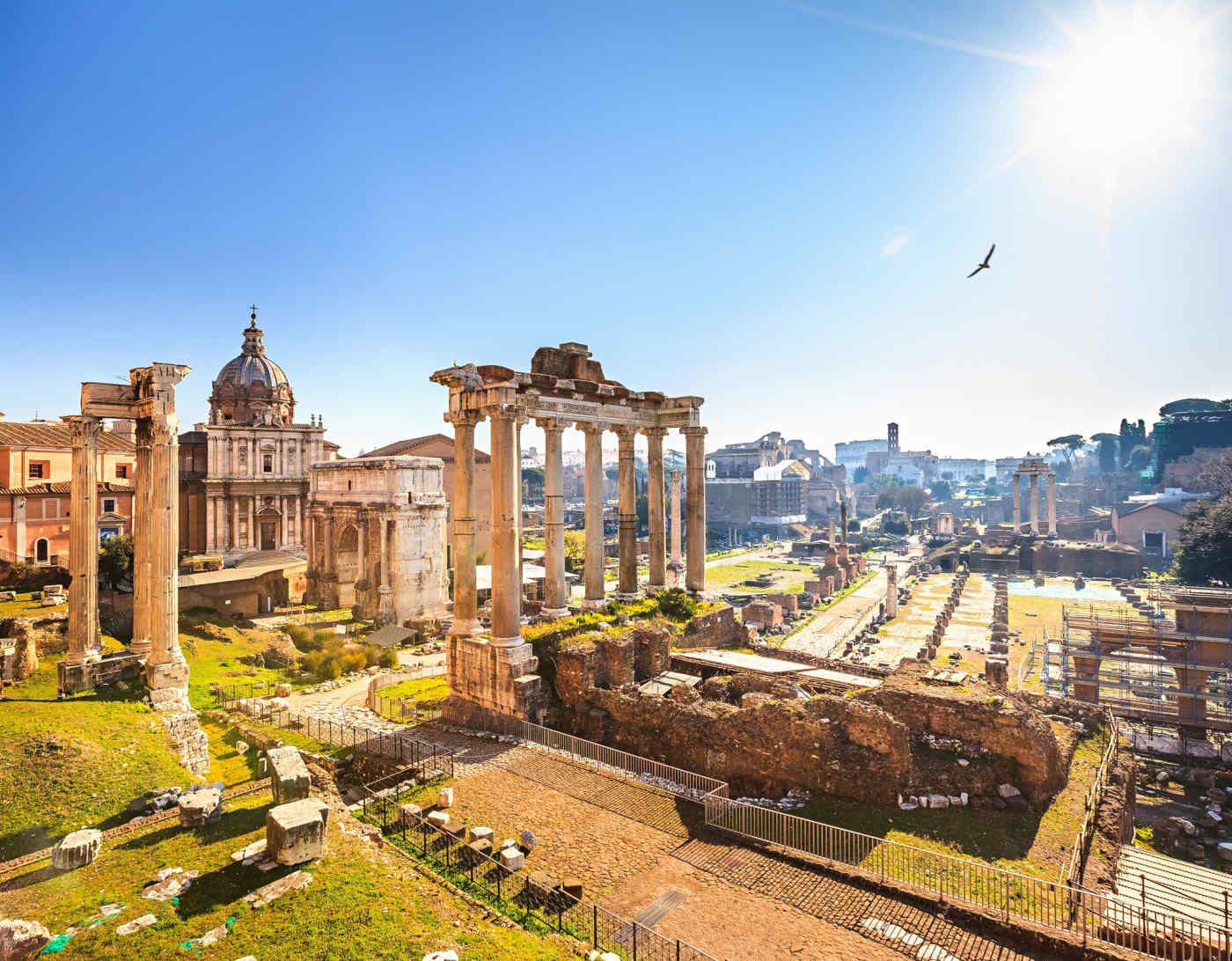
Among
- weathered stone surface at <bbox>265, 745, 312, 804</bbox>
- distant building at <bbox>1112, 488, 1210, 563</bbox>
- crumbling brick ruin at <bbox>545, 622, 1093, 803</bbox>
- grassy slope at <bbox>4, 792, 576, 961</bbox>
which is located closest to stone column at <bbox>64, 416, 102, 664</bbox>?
grassy slope at <bbox>4, 792, 576, 961</bbox>

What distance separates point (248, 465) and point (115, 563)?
1593 centimetres

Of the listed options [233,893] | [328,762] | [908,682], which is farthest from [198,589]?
[908,682]

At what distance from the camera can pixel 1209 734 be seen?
73.2 ft

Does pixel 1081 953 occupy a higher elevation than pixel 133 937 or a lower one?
lower

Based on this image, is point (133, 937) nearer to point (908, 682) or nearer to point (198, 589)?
point (908, 682)

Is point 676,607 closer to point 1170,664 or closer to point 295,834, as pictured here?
point 295,834

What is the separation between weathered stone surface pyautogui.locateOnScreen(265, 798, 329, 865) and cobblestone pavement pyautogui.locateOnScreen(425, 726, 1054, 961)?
9.41 feet

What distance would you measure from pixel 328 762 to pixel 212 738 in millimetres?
4062

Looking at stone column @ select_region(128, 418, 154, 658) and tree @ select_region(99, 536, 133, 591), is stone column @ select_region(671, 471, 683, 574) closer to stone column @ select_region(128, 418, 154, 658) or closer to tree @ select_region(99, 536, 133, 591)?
stone column @ select_region(128, 418, 154, 658)

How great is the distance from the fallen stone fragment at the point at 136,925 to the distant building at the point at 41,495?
32.7 metres

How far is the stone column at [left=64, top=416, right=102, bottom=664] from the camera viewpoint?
57.1 feet

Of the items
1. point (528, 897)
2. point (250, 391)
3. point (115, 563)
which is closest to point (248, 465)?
point (250, 391)

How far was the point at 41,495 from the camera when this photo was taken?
34.4 metres

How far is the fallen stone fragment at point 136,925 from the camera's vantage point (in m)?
7.29
